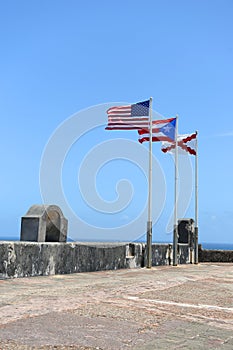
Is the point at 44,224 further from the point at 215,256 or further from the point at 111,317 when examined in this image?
the point at 215,256

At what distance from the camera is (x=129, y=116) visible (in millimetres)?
14430

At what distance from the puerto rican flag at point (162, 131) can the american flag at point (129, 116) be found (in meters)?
0.43

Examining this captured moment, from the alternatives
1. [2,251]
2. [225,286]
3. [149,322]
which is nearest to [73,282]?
[2,251]

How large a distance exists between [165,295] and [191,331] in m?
2.52

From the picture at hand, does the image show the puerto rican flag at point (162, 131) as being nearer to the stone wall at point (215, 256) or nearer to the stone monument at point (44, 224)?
the stone monument at point (44, 224)

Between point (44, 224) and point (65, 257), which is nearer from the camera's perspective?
point (65, 257)

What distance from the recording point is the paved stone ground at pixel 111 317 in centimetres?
406

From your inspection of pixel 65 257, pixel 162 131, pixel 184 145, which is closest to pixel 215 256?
pixel 184 145

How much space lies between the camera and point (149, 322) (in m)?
5.00

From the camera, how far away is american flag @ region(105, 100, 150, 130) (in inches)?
561

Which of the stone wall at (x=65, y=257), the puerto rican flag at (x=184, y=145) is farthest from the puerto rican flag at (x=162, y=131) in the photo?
the stone wall at (x=65, y=257)

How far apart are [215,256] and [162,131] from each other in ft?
30.3

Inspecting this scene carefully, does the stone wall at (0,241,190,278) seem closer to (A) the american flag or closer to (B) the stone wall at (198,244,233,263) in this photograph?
(A) the american flag

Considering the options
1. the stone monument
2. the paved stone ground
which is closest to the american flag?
the stone monument
